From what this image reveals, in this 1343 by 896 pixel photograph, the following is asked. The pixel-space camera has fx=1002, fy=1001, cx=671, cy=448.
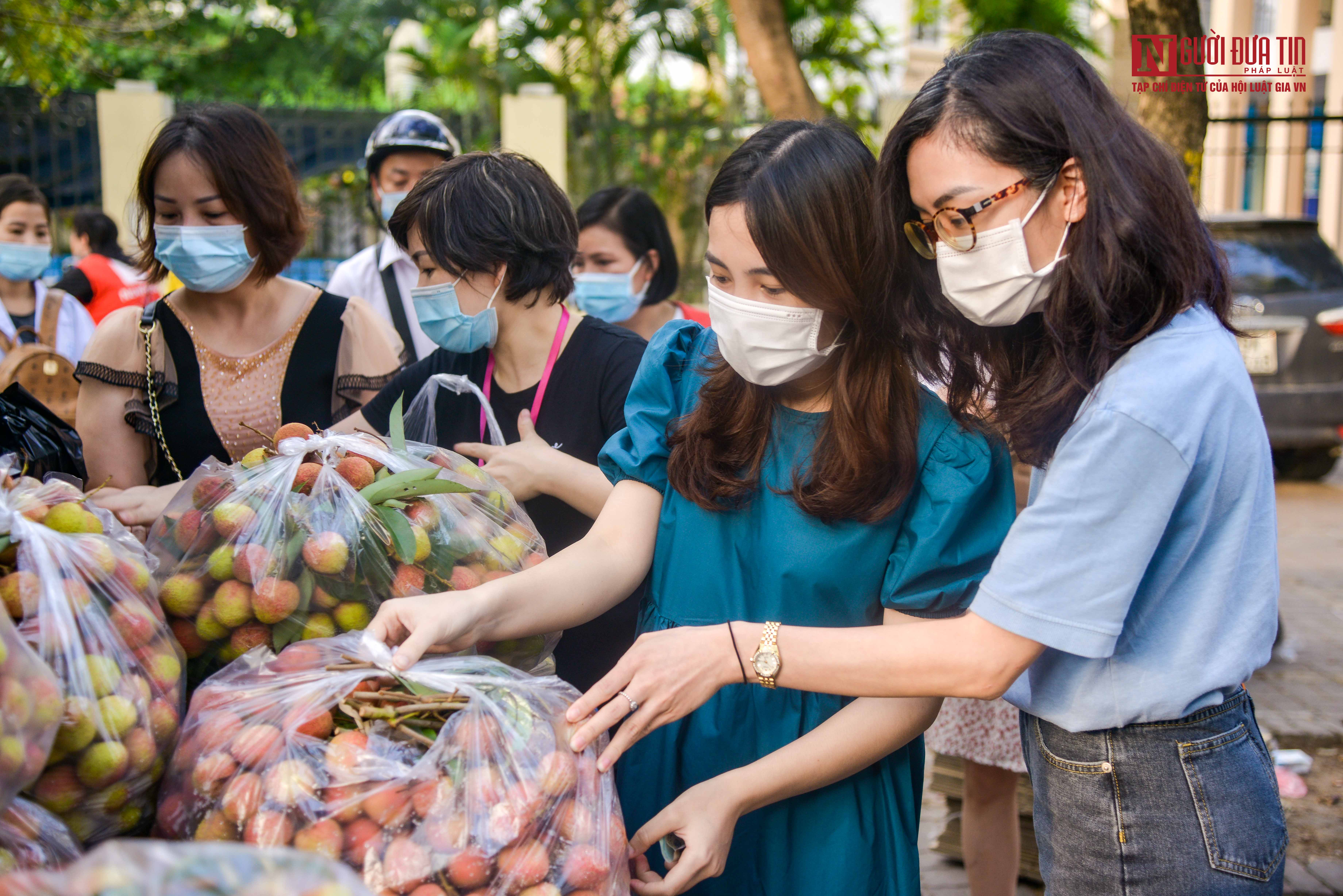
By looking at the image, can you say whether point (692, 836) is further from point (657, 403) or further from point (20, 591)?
point (20, 591)

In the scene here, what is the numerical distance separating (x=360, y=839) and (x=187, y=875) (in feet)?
1.01

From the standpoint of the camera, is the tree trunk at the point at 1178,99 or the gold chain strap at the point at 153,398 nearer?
the gold chain strap at the point at 153,398

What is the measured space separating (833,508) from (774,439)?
19 centimetres

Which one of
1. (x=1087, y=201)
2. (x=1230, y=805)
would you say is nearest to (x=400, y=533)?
(x=1087, y=201)

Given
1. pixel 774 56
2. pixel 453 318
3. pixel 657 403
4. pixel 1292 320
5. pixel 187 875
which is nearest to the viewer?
pixel 187 875

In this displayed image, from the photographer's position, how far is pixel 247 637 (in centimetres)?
123

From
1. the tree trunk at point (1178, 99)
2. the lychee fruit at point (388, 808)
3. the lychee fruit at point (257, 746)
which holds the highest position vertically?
the tree trunk at point (1178, 99)

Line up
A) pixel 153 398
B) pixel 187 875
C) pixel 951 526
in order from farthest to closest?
pixel 153 398 < pixel 951 526 < pixel 187 875

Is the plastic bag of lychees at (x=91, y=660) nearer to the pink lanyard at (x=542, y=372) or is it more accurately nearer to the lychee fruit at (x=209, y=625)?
the lychee fruit at (x=209, y=625)

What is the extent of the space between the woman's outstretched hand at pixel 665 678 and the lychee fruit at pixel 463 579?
239 millimetres

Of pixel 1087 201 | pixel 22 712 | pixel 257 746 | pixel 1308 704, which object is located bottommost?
pixel 1308 704


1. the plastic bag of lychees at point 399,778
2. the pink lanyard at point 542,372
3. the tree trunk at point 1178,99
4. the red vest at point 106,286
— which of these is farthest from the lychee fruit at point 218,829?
the red vest at point 106,286

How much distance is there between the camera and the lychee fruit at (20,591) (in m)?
1.00

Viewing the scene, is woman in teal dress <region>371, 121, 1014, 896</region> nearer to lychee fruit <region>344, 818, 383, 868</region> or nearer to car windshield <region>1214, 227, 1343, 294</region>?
lychee fruit <region>344, 818, 383, 868</region>
